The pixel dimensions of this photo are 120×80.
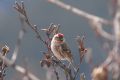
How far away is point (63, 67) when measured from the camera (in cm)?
233

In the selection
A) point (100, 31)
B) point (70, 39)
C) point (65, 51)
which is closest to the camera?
point (100, 31)

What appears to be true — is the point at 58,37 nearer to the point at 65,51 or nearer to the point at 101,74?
the point at 65,51

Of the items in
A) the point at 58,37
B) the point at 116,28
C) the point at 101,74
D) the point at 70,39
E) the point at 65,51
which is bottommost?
the point at 70,39

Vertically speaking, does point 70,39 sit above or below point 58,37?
below

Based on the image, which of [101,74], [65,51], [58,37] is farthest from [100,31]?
[65,51]

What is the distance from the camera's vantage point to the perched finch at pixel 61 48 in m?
2.66

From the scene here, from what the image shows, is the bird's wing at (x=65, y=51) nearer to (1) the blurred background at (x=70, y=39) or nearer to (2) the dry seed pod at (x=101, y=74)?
(1) the blurred background at (x=70, y=39)

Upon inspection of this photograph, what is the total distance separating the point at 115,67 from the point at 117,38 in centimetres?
8

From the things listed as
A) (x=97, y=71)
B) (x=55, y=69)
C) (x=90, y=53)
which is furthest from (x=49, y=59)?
(x=97, y=71)

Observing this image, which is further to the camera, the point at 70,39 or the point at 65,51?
the point at 70,39

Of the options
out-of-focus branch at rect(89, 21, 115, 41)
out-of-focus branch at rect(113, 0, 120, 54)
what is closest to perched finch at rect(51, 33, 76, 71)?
out-of-focus branch at rect(89, 21, 115, 41)

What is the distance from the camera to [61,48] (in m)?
2.85

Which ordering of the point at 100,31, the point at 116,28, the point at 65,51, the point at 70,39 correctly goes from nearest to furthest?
the point at 116,28 < the point at 100,31 < the point at 65,51 < the point at 70,39

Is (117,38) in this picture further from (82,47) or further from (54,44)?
(54,44)
